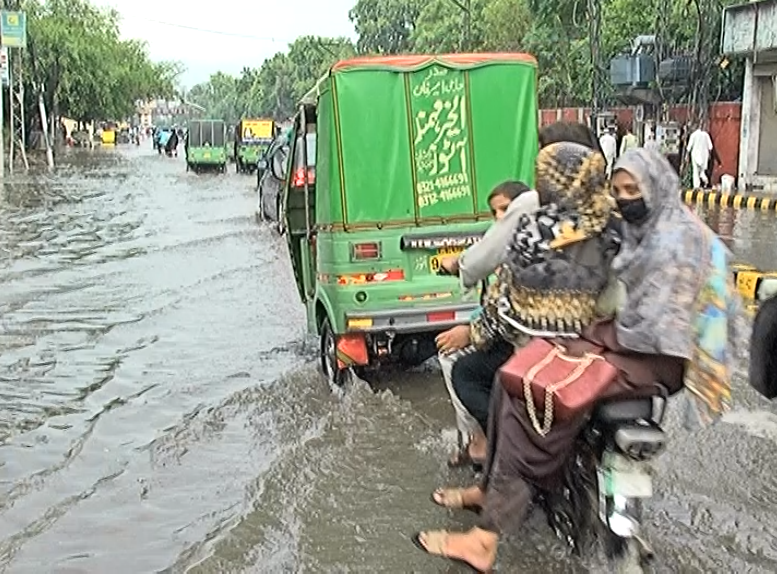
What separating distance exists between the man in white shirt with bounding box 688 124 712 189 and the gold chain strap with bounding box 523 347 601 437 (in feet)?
72.9

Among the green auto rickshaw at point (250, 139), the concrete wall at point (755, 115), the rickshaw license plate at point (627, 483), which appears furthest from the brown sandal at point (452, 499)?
the green auto rickshaw at point (250, 139)

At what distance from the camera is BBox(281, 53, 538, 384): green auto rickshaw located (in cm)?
722

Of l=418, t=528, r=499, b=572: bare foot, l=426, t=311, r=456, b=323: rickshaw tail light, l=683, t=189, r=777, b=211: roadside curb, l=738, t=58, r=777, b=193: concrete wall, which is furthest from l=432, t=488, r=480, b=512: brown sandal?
l=738, t=58, r=777, b=193: concrete wall

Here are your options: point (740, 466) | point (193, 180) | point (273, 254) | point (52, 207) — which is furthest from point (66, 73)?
point (740, 466)

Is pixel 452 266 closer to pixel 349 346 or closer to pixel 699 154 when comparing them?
pixel 349 346

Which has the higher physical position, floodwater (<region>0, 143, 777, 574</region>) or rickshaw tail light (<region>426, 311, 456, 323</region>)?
rickshaw tail light (<region>426, 311, 456, 323</region>)

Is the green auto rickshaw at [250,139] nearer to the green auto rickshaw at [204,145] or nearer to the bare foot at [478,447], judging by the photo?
the green auto rickshaw at [204,145]

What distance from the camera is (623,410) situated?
11.7 ft

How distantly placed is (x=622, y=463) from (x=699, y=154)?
73.4 feet

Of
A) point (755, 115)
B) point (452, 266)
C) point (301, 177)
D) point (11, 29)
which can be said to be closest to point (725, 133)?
point (755, 115)

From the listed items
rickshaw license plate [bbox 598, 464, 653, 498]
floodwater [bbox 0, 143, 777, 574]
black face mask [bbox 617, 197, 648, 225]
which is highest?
black face mask [bbox 617, 197, 648, 225]

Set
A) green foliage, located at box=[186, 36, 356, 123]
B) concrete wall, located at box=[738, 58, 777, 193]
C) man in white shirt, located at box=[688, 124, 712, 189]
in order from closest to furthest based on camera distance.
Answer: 1. man in white shirt, located at box=[688, 124, 712, 189]
2. concrete wall, located at box=[738, 58, 777, 193]
3. green foliage, located at box=[186, 36, 356, 123]

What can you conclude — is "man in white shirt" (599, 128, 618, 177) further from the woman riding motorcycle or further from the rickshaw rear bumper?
the woman riding motorcycle

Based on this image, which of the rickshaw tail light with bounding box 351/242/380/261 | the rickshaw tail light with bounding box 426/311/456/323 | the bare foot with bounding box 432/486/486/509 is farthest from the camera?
the rickshaw tail light with bounding box 426/311/456/323
